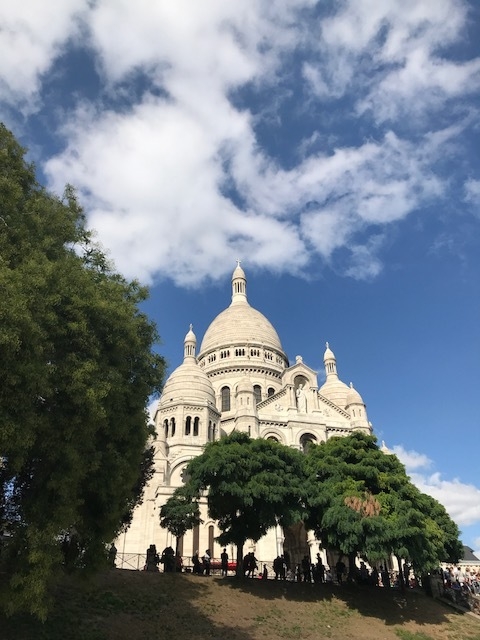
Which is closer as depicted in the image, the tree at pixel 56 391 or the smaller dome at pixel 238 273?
the tree at pixel 56 391

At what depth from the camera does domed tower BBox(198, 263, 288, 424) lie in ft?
168

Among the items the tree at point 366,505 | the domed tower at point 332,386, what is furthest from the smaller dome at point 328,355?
the tree at point 366,505

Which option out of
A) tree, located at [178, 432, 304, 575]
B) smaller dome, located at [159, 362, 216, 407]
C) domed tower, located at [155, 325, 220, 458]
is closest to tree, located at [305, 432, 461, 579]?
tree, located at [178, 432, 304, 575]

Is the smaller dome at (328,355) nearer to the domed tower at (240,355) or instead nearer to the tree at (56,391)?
the domed tower at (240,355)

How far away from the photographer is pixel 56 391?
12.1 meters

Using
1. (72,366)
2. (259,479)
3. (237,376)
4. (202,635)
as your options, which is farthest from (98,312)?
(237,376)

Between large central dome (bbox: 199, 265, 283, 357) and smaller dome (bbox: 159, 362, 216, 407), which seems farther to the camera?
large central dome (bbox: 199, 265, 283, 357)

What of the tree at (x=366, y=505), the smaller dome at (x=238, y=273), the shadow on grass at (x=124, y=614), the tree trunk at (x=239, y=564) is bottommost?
the shadow on grass at (x=124, y=614)

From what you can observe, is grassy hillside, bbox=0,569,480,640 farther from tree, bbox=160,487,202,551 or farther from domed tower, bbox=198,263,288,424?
domed tower, bbox=198,263,288,424

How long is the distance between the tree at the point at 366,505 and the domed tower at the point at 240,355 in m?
21.8

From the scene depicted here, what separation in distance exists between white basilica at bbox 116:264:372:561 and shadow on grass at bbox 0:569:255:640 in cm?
1221

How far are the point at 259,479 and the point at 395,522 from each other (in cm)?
594

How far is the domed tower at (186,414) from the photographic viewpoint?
3975 cm

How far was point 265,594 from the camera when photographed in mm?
21469
